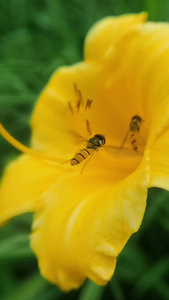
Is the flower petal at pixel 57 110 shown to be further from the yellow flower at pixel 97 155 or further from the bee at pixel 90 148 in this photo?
the bee at pixel 90 148

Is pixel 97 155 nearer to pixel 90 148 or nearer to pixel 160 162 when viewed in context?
pixel 90 148

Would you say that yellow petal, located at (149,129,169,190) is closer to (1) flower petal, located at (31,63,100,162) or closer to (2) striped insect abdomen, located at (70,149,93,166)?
(2) striped insect abdomen, located at (70,149,93,166)

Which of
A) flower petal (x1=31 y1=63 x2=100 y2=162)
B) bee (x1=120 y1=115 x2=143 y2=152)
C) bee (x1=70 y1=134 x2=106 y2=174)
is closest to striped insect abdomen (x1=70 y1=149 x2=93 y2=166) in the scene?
bee (x1=70 y1=134 x2=106 y2=174)

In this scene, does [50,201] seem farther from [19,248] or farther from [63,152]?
[19,248]

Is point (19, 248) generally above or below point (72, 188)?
below

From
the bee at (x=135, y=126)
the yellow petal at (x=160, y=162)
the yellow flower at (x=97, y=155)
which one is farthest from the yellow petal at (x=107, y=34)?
the yellow petal at (x=160, y=162)

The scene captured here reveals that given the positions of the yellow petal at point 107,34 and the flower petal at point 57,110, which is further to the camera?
the flower petal at point 57,110

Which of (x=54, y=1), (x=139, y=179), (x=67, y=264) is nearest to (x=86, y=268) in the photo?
(x=67, y=264)
